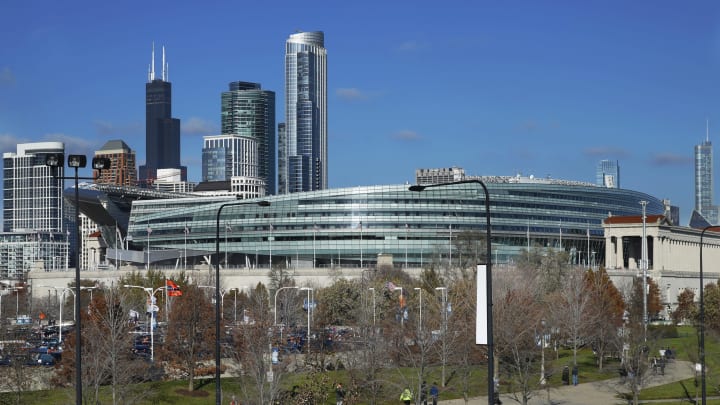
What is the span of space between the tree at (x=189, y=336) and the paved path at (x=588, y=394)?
1802 cm

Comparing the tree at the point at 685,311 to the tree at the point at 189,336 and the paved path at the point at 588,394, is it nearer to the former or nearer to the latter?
the paved path at the point at 588,394

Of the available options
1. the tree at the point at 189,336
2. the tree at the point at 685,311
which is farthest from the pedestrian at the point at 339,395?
the tree at the point at 685,311

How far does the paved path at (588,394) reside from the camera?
73.8 m

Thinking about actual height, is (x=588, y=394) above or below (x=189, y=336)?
below

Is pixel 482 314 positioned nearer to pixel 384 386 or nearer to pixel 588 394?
pixel 384 386

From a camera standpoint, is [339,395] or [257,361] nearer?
[257,361]

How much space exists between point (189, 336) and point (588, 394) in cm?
2888

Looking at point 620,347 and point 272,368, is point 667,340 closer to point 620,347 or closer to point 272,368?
point 620,347

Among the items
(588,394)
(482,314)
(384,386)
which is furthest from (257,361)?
(588,394)

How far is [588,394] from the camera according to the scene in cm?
7900

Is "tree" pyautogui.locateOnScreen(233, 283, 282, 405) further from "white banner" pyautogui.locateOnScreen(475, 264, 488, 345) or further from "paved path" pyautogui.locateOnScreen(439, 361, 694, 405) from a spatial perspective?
"white banner" pyautogui.locateOnScreen(475, 264, 488, 345)

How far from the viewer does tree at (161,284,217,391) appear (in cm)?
7831

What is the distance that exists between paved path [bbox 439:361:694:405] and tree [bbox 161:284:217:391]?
Answer: 1802 centimetres

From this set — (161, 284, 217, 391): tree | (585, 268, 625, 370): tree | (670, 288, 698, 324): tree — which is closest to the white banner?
(161, 284, 217, 391): tree
